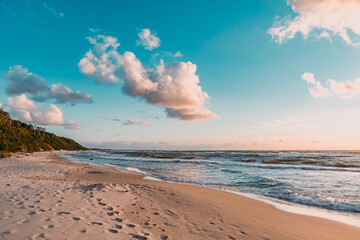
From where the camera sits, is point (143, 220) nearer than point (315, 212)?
Yes

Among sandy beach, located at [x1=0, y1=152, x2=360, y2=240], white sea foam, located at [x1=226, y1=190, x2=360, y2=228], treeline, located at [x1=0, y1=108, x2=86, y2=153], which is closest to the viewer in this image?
sandy beach, located at [x1=0, y1=152, x2=360, y2=240]

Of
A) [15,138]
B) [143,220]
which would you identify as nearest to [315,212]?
[143,220]

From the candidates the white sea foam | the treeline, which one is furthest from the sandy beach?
the treeline

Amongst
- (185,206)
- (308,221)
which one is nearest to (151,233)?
(185,206)

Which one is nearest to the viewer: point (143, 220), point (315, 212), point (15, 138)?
point (143, 220)

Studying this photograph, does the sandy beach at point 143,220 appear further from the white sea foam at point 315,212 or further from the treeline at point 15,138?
the treeline at point 15,138

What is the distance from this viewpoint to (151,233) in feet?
17.0

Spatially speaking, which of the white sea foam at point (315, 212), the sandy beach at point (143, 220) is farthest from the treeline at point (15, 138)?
the white sea foam at point (315, 212)

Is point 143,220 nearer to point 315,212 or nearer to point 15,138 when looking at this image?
point 315,212

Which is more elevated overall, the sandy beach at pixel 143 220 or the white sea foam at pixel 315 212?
the sandy beach at pixel 143 220

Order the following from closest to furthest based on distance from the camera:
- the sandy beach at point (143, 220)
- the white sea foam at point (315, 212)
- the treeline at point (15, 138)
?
1. the sandy beach at point (143, 220)
2. the white sea foam at point (315, 212)
3. the treeline at point (15, 138)

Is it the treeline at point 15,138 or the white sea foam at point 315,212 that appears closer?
the white sea foam at point 315,212

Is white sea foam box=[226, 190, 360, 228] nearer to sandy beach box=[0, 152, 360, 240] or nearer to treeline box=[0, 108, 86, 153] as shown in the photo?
sandy beach box=[0, 152, 360, 240]

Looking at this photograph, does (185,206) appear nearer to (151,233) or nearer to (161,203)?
(161,203)
